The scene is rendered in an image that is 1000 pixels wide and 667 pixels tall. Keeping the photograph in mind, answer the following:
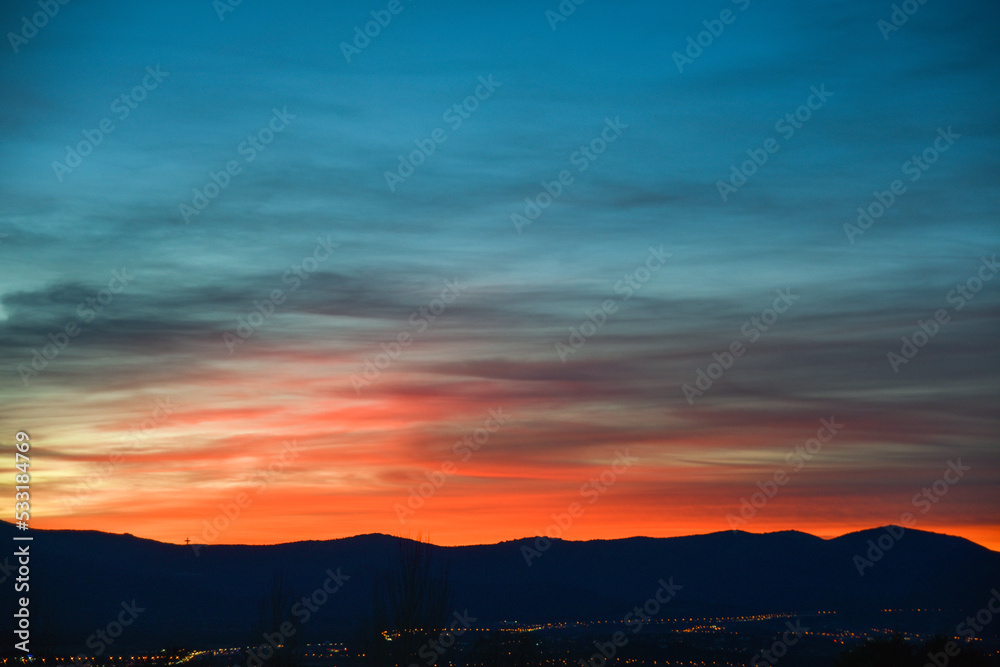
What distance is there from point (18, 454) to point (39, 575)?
154645 mm

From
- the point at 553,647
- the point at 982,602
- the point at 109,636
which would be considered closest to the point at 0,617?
the point at 109,636

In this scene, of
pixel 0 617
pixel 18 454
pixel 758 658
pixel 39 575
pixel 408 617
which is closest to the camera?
pixel 18 454

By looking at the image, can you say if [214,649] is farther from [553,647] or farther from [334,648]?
[553,647]

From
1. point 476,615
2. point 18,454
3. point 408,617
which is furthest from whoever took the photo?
point 476,615

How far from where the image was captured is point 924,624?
153250mm

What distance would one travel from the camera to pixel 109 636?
133375 mm

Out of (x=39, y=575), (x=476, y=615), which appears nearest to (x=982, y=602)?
(x=476, y=615)

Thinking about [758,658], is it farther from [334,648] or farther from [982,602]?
[982,602]

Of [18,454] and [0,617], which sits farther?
[0,617]

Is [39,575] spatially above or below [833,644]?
above

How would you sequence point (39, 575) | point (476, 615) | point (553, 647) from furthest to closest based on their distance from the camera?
1. point (476, 615)
2. point (39, 575)
3. point (553, 647)

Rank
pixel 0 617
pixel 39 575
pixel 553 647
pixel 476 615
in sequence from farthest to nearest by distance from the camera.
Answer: pixel 476 615
pixel 39 575
pixel 0 617
pixel 553 647

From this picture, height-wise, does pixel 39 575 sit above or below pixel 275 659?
above

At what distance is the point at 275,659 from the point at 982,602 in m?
128
